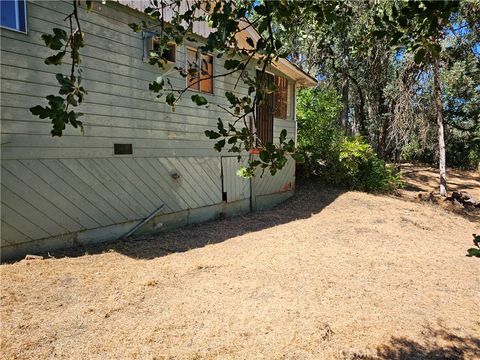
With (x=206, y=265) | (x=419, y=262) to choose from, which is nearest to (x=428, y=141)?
(x=419, y=262)

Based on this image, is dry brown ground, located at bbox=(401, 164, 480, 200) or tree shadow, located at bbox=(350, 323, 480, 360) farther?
dry brown ground, located at bbox=(401, 164, 480, 200)

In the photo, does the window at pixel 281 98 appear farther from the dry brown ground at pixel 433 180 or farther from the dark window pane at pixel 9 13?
the dark window pane at pixel 9 13

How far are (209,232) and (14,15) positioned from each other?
193 inches

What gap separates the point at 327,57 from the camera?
1698cm

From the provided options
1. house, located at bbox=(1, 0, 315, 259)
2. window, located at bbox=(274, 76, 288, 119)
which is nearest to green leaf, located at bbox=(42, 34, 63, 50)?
house, located at bbox=(1, 0, 315, 259)

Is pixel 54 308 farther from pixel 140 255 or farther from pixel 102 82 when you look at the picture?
pixel 102 82

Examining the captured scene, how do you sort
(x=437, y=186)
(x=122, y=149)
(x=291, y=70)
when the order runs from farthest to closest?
(x=437, y=186) → (x=291, y=70) → (x=122, y=149)

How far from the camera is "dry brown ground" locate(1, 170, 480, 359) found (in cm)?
317

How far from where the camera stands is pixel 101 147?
5.97 m

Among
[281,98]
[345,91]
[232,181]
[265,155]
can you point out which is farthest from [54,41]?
[345,91]

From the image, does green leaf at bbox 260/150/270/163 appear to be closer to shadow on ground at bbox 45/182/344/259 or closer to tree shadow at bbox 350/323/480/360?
tree shadow at bbox 350/323/480/360

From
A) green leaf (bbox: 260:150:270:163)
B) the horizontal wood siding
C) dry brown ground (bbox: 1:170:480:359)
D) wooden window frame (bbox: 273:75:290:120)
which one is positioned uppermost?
wooden window frame (bbox: 273:75:290:120)

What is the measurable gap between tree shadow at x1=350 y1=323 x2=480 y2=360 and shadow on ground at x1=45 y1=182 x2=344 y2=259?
3623mm

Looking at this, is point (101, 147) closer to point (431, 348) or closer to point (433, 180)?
point (431, 348)
